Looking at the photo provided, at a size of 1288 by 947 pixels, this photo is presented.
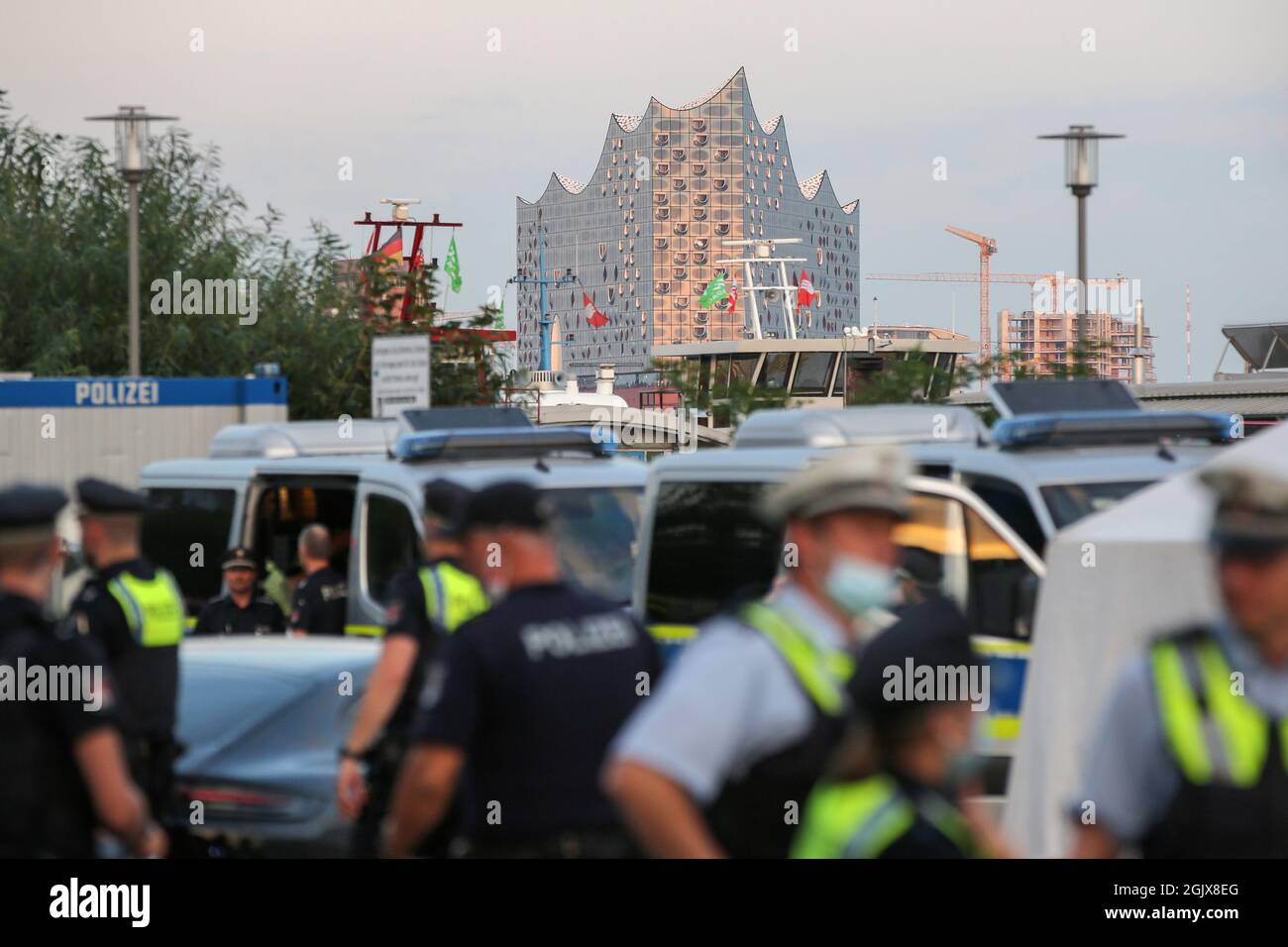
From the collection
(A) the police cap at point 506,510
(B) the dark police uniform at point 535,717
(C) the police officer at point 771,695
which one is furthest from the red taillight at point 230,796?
(C) the police officer at point 771,695

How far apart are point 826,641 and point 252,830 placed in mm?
3962

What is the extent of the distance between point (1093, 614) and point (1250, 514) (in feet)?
9.58

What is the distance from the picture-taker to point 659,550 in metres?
10.6

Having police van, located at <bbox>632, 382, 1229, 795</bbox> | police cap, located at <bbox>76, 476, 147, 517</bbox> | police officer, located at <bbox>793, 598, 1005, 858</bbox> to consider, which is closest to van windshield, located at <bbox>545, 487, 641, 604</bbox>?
police van, located at <bbox>632, 382, 1229, 795</bbox>

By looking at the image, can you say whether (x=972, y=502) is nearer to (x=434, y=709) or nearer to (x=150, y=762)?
(x=150, y=762)

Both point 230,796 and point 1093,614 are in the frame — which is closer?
point 1093,614

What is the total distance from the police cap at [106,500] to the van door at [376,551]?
3.78 metres

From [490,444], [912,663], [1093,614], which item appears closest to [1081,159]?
[490,444]

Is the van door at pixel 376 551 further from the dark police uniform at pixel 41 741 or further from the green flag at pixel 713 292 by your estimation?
the green flag at pixel 713 292

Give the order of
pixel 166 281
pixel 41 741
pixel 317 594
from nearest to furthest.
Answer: pixel 41 741 < pixel 317 594 < pixel 166 281

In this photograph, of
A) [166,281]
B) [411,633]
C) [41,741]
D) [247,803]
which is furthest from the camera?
[166,281]

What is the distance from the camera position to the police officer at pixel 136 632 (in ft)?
22.9

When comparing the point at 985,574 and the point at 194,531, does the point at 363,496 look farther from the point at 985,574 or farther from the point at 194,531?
the point at 985,574

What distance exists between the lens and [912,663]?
3.83 m
